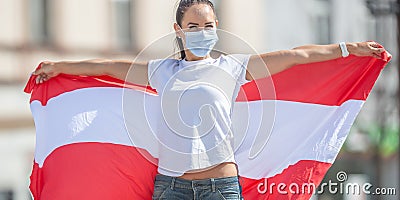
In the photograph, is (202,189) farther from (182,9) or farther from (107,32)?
(107,32)

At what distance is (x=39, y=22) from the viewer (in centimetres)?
1427

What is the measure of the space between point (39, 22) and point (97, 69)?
30.1ft

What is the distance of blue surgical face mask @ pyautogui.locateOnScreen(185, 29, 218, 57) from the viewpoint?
4.87m

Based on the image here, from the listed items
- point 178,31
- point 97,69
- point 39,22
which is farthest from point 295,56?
point 39,22

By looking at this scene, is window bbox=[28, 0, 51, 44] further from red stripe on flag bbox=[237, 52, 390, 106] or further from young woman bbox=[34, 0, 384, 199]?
young woman bbox=[34, 0, 384, 199]

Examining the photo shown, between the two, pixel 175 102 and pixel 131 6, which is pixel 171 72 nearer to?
pixel 175 102

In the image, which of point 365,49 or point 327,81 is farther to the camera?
point 327,81

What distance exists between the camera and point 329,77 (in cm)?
573

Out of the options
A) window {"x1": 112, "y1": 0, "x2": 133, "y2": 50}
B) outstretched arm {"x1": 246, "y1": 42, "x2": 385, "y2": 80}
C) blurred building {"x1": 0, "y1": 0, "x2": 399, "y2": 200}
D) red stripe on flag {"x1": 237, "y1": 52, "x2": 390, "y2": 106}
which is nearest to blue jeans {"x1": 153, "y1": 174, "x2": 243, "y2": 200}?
outstretched arm {"x1": 246, "y1": 42, "x2": 385, "y2": 80}

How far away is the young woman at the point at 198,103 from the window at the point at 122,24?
1018cm

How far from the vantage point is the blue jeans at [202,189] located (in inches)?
185

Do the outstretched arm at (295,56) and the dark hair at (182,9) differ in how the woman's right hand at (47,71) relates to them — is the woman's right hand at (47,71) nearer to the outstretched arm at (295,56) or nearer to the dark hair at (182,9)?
the dark hair at (182,9)

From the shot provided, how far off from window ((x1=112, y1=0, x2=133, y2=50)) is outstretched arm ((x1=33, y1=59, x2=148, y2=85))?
31.6 ft

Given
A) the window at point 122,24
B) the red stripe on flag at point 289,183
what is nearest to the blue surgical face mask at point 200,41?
the red stripe on flag at point 289,183
